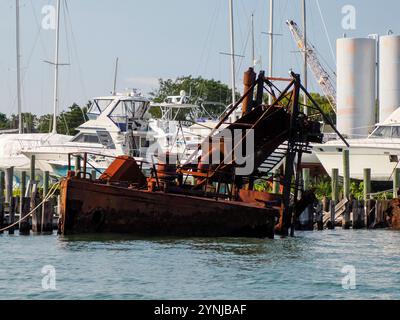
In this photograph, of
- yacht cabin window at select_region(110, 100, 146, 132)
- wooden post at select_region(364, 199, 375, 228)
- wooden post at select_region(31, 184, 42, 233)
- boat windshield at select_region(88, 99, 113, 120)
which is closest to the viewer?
wooden post at select_region(31, 184, 42, 233)

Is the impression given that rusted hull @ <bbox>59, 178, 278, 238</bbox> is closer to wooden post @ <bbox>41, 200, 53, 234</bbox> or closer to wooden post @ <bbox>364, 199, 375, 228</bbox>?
wooden post @ <bbox>41, 200, 53, 234</bbox>

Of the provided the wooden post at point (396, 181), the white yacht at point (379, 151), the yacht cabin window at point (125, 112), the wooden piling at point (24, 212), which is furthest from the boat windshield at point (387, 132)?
the wooden piling at point (24, 212)

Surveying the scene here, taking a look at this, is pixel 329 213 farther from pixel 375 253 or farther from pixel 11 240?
pixel 11 240

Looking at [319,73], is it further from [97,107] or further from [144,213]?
[144,213]

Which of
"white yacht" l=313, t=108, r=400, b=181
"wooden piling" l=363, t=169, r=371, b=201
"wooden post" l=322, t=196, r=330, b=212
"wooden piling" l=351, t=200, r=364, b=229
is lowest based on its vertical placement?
"wooden piling" l=351, t=200, r=364, b=229

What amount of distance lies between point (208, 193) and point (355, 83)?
32.1 meters

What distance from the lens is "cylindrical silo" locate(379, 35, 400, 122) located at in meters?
62.2

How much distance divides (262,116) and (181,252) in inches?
256

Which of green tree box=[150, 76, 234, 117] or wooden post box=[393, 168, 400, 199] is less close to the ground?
green tree box=[150, 76, 234, 117]

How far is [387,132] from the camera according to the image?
50938mm

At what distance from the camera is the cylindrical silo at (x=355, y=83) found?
205ft

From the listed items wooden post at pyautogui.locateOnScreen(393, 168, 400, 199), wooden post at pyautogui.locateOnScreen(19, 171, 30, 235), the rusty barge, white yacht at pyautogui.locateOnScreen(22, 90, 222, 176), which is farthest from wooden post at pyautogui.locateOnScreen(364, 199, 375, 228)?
white yacht at pyautogui.locateOnScreen(22, 90, 222, 176)

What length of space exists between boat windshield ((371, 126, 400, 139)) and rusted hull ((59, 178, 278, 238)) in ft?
65.9

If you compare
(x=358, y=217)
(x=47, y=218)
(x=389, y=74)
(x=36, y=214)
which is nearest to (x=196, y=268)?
(x=47, y=218)
